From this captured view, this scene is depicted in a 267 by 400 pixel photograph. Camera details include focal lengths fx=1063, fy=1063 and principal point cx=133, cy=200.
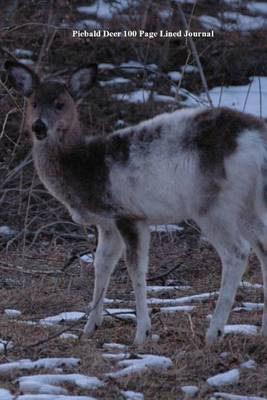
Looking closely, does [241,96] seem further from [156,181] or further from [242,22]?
[156,181]

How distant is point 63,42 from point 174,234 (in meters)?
5.35

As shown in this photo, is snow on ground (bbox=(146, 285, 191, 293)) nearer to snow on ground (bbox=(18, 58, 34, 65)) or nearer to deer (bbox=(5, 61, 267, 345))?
deer (bbox=(5, 61, 267, 345))

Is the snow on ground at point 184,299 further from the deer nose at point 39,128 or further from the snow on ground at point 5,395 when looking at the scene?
the snow on ground at point 5,395

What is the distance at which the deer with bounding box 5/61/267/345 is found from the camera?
756cm

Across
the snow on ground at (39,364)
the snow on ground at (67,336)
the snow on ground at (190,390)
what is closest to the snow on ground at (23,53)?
the snow on ground at (67,336)

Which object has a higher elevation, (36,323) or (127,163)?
(127,163)

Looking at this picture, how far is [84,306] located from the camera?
898 cm

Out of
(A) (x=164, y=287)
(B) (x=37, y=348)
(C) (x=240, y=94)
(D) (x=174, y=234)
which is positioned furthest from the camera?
(C) (x=240, y=94)

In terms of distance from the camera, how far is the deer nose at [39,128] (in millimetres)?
8250

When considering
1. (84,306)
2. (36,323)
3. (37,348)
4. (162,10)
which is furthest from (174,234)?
(162,10)

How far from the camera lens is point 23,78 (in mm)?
8625

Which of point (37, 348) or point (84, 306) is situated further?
point (84, 306)

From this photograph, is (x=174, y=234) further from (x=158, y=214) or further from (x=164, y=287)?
(x=158, y=214)

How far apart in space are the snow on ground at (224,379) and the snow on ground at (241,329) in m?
1.18
